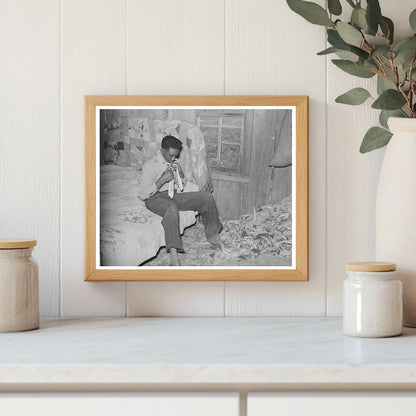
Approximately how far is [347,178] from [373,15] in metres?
0.34

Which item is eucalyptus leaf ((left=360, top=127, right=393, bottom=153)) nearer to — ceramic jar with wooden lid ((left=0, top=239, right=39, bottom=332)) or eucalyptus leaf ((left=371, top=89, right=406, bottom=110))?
eucalyptus leaf ((left=371, top=89, right=406, bottom=110))

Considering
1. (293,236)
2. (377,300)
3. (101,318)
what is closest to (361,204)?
(293,236)

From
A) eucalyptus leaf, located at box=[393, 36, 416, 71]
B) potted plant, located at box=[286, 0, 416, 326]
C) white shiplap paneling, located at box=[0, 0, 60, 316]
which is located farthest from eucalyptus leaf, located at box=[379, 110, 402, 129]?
white shiplap paneling, located at box=[0, 0, 60, 316]

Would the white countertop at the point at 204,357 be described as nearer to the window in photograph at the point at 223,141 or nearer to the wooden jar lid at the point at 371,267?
the wooden jar lid at the point at 371,267

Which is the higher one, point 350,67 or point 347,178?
point 350,67

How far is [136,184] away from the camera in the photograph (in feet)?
4.51

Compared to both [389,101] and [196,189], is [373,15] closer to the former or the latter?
[389,101]

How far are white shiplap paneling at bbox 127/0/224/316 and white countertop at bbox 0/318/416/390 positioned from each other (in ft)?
0.50

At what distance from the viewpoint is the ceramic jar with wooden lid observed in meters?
1.17

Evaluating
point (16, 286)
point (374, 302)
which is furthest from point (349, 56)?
point (16, 286)

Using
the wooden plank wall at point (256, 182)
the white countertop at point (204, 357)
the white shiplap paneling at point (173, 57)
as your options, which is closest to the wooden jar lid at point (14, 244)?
the white countertop at point (204, 357)

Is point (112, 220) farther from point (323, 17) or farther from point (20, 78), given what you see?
point (323, 17)

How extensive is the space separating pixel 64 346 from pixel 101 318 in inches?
10.9

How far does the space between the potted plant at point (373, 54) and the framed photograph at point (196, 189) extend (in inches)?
5.3
